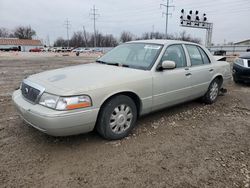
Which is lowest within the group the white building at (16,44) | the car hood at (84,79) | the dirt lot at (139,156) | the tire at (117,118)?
the dirt lot at (139,156)

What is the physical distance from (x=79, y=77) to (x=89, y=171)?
4.41 ft

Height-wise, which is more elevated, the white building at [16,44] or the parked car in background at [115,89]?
the white building at [16,44]

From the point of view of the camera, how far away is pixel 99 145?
329 cm

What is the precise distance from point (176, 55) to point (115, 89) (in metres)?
1.77

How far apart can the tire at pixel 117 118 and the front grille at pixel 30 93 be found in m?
0.93

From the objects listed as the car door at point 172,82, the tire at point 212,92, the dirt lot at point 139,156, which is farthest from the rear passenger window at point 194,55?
the dirt lot at point 139,156

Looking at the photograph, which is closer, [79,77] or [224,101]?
[79,77]

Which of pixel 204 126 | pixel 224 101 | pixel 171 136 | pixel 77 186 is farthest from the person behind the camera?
pixel 224 101

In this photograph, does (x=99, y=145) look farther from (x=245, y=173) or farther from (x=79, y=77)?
(x=245, y=173)

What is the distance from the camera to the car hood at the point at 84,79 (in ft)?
9.68

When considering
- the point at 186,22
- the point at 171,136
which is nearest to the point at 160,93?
the point at 171,136

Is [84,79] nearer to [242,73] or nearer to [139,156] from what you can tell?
[139,156]

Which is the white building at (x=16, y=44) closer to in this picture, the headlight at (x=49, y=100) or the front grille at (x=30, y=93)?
the front grille at (x=30, y=93)

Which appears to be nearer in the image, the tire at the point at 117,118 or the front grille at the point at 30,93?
the front grille at the point at 30,93
